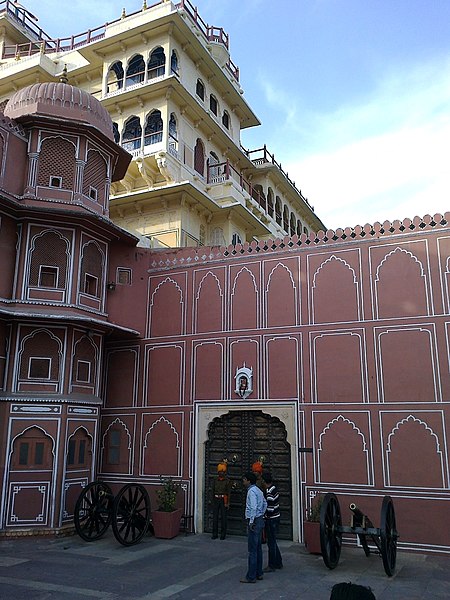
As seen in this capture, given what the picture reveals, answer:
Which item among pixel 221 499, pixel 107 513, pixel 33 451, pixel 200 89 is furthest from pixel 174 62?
pixel 107 513

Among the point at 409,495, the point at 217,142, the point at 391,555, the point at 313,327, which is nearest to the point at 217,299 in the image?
the point at 313,327

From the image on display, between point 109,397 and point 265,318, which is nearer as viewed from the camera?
point 265,318

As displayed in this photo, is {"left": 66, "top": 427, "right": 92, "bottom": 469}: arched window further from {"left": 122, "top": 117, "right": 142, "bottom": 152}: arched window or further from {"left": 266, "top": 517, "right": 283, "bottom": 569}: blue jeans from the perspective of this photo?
{"left": 122, "top": 117, "right": 142, "bottom": 152}: arched window

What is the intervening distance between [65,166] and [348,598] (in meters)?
13.2

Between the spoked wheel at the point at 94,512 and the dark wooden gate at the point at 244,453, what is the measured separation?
2.31 metres

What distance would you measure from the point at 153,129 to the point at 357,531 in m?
15.6

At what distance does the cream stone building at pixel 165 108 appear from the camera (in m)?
18.8

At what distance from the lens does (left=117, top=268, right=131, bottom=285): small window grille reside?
14703mm

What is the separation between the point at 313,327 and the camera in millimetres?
12445

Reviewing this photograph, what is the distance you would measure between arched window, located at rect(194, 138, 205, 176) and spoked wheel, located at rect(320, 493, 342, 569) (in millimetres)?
14814

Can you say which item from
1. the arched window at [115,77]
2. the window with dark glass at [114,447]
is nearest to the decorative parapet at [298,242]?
the window with dark glass at [114,447]

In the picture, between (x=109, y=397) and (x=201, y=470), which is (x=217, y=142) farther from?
(x=201, y=470)

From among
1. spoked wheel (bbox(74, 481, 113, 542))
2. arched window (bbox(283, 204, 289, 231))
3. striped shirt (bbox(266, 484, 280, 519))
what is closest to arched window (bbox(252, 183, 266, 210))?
arched window (bbox(283, 204, 289, 231))

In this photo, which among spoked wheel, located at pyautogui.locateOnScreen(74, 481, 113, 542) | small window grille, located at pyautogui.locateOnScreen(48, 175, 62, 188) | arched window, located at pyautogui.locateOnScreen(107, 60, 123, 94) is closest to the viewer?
spoked wheel, located at pyautogui.locateOnScreen(74, 481, 113, 542)
